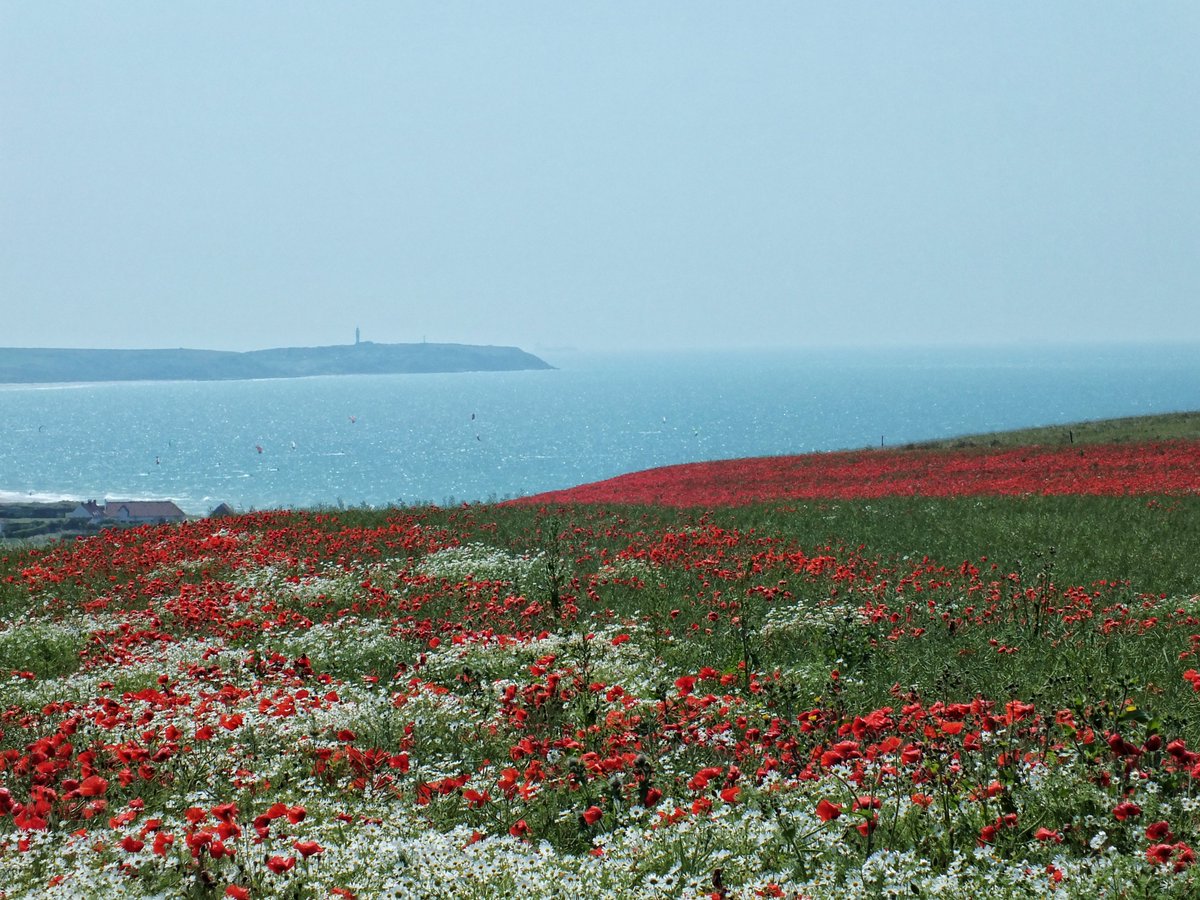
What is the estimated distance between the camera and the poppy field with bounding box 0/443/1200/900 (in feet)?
15.9

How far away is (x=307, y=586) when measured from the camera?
1397 cm

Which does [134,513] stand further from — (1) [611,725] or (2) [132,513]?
(1) [611,725]

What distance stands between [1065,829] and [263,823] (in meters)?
3.89

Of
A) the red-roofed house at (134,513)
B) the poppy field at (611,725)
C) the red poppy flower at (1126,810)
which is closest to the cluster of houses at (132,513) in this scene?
the red-roofed house at (134,513)

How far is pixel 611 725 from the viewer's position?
7.00 m

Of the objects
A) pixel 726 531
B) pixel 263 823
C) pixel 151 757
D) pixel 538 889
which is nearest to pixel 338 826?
pixel 263 823

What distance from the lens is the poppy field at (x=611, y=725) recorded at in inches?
191

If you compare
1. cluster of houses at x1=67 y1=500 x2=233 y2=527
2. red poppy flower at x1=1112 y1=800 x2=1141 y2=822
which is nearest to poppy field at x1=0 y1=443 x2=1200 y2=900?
red poppy flower at x1=1112 y1=800 x2=1141 y2=822

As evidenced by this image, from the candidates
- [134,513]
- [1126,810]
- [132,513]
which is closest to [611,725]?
[1126,810]

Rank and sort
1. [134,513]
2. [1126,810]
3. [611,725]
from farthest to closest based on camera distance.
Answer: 1. [134,513]
2. [611,725]
3. [1126,810]

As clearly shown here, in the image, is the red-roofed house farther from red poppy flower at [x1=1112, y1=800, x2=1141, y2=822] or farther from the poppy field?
red poppy flower at [x1=1112, y1=800, x2=1141, y2=822]

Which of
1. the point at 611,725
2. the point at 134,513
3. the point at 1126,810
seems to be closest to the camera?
the point at 1126,810

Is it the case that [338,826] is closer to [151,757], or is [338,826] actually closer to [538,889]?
[538,889]

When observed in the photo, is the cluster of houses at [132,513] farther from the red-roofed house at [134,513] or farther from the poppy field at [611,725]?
the poppy field at [611,725]
